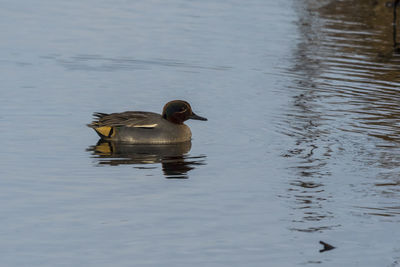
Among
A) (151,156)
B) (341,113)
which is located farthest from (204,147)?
(341,113)

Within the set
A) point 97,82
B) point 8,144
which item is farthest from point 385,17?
point 8,144

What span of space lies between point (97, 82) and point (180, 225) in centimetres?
887

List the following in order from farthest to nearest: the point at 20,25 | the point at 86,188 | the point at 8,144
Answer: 1. the point at 20,25
2. the point at 8,144
3. the point at 86,188

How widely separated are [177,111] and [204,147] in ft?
3.44

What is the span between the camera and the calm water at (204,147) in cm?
945

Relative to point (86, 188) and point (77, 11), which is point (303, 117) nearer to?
point (86, 188)

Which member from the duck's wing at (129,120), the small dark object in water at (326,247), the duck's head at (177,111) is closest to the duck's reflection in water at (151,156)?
the duck's wing at (129,120)

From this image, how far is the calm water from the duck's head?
1.46 feet

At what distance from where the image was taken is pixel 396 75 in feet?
66.2

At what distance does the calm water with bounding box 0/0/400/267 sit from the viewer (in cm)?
945

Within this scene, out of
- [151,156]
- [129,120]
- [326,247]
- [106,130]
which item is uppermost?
[129,120]

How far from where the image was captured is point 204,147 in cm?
1408

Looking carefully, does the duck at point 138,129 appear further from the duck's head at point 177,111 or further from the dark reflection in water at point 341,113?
the dark reflection in water at point 341,113

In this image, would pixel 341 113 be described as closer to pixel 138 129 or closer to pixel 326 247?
pixel 138 129
